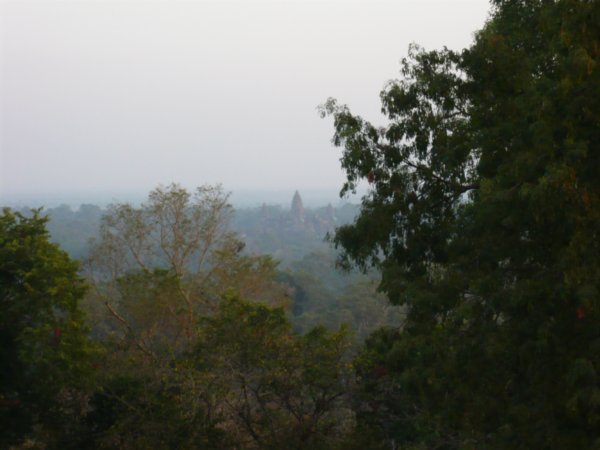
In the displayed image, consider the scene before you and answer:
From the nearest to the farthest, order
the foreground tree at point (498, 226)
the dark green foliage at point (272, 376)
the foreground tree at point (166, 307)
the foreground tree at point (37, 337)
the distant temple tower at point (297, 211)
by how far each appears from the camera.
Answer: the foreground tree at point (498, 226), the dark green foliage at point (272, 376), the foreground tree at point (166, 307), the foreground tree at point (37, 337), the distant temple tower at point (297, 211)

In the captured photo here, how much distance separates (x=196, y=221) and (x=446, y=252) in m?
9.55

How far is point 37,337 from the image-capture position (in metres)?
9.45

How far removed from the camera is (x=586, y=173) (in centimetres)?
470

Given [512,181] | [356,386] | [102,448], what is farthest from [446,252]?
[102,448]

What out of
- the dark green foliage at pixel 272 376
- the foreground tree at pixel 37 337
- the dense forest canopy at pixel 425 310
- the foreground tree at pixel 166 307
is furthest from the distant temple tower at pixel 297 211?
the dark green foliage at pixel 272 376

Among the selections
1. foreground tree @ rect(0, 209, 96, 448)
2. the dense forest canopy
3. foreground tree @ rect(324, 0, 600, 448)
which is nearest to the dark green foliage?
the dense forest canopy

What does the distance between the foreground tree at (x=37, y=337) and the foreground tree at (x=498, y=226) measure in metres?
5.20

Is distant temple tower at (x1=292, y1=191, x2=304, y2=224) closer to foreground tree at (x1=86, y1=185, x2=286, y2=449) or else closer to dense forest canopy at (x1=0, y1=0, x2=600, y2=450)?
foreground tree at (x1=86, y1=185, x2=286, y2=449)

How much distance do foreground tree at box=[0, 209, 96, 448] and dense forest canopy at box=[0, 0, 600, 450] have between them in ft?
0.10

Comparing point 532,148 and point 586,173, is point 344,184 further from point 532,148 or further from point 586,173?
point 586,173

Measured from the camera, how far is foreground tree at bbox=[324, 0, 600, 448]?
458 cm

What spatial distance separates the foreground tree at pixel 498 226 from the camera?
4.58 meters

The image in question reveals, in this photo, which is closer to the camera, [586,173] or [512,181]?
[586,173]

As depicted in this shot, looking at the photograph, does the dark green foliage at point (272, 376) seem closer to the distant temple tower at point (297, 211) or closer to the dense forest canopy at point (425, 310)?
the dense forest canopy at point (425, 310)
